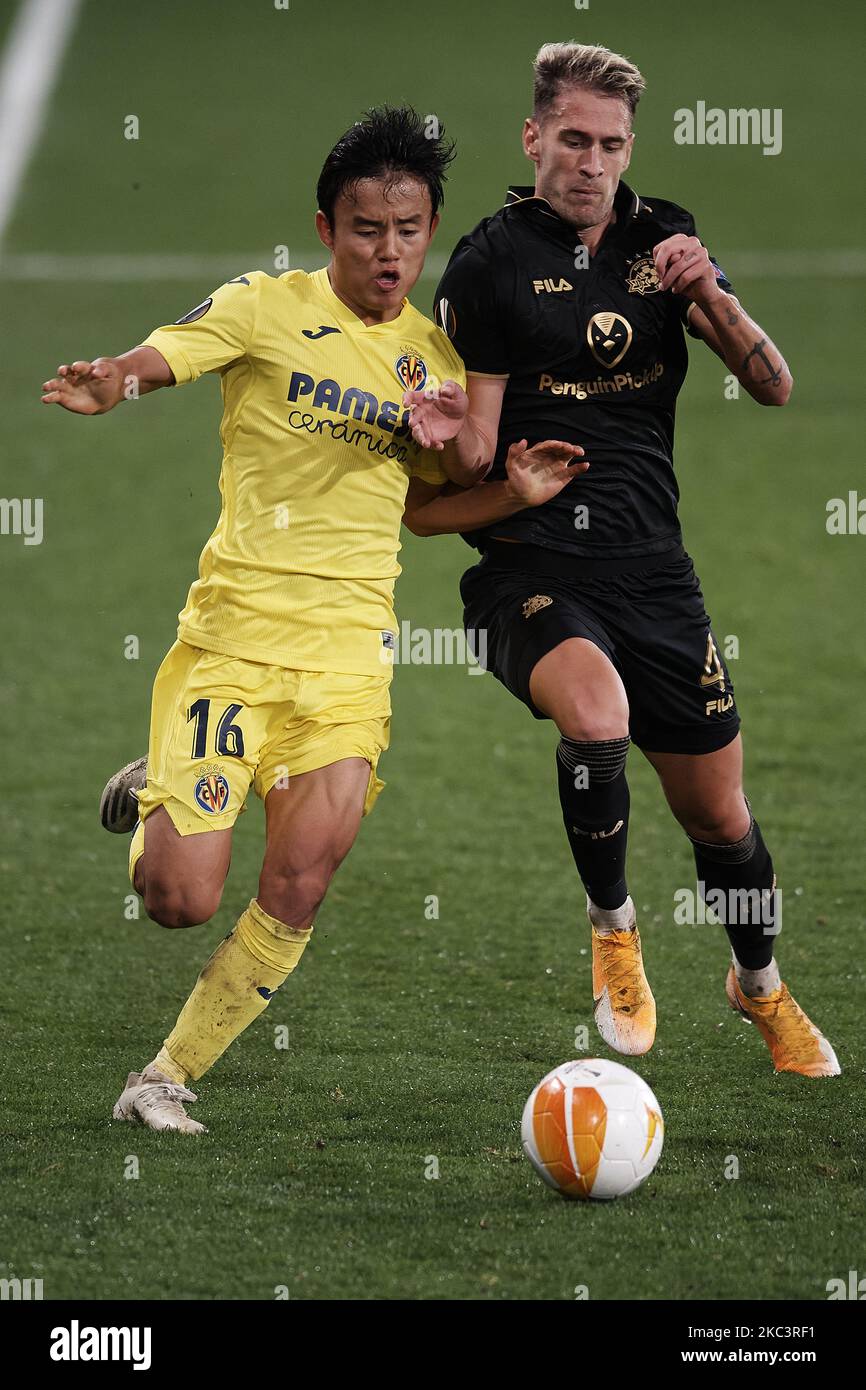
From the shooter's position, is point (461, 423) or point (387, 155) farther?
point (461, 423)

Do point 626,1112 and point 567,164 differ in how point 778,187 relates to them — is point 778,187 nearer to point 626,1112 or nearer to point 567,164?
point 567,164

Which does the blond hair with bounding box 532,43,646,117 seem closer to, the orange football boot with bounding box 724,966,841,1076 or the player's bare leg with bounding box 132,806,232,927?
the player's bare leg with bounding box 132,806,232,927

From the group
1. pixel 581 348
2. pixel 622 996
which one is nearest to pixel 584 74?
pixel 581 348

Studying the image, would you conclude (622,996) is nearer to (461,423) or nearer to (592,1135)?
(592,1135)

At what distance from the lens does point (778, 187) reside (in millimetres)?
20078

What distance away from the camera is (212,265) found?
18234 millimetres

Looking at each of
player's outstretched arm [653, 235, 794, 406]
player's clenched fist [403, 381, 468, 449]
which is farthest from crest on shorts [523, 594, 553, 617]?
player's outstretched arm [653, 235, 794, 406]

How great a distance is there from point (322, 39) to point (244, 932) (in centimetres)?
2301

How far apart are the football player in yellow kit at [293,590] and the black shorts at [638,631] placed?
290 millimetres

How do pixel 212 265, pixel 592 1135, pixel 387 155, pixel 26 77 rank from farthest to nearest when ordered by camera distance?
pixel 26 77, pixel 212 265, pixel 387 155, pixel 592 1135

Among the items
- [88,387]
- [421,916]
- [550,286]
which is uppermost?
[550,286]

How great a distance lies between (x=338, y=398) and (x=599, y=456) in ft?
2.70

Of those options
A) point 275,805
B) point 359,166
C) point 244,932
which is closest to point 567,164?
point 359,166

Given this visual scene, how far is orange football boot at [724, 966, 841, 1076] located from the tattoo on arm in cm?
181
